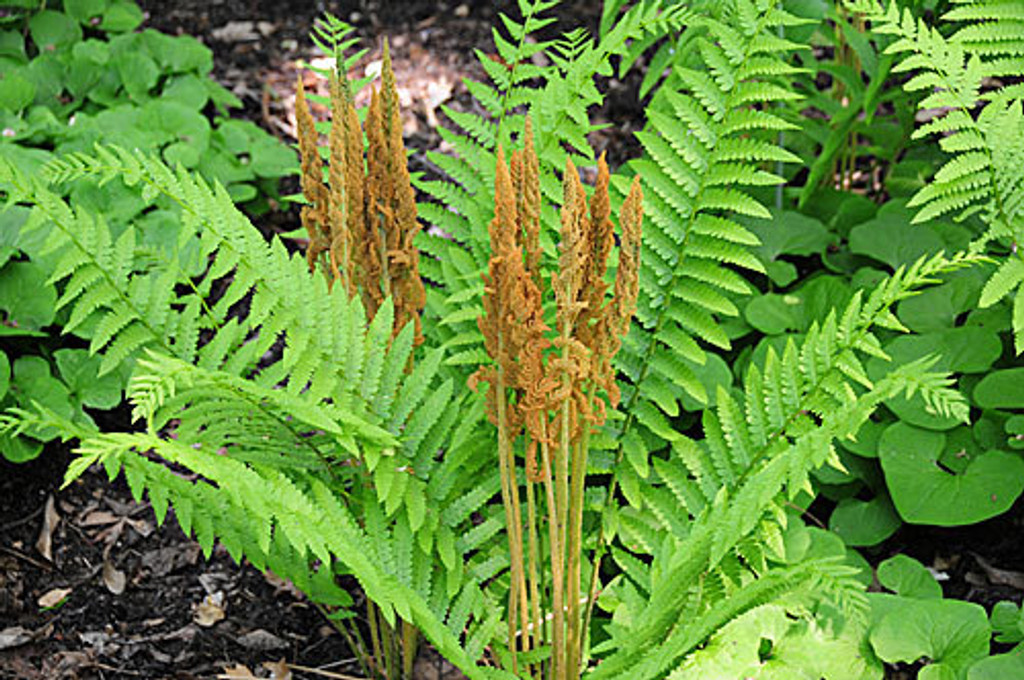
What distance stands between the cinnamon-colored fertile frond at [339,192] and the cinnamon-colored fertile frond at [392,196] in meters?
0.05

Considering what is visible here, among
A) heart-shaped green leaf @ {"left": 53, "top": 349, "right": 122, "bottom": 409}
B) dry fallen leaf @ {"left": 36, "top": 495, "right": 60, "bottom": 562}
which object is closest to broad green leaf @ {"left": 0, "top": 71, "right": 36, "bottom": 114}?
heart-shaped green leaf @ {"left": 53, "top": 349, "right": 122, "bottom": 409}

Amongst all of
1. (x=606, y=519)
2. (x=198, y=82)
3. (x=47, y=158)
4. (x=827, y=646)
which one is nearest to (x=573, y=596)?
(x=606, y=519)

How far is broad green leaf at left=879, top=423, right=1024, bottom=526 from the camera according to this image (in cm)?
230

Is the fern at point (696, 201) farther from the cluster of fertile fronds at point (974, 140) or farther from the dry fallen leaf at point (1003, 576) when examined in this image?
the dry fallen leaf at point (1003, 576)

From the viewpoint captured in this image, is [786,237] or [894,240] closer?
[894,240]

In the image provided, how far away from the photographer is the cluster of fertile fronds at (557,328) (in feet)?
5.24

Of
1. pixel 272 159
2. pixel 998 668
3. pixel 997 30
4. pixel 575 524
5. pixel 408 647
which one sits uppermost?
pixel 997 30

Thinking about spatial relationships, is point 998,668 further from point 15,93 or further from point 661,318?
point 15,93

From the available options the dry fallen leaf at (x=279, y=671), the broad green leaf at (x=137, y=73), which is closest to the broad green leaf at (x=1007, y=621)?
the dry fallen leaf at (x=279, y=671)

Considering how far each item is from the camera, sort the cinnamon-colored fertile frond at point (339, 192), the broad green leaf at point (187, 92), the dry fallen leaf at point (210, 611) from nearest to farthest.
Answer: the cinnamon-colored fertile frond at point (339, 192), the dry fallen leaf at point (210, 611), the broad green leaf at point (187, 92)

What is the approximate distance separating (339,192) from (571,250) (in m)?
0.46

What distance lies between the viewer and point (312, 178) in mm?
1894

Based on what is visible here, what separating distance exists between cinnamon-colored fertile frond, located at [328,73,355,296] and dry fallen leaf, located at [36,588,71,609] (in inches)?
45.0

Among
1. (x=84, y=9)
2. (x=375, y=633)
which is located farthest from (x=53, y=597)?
(x=84, y=9)
